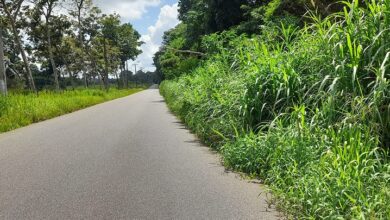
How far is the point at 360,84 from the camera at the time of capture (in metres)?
5.41

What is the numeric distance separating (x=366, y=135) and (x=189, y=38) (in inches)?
1020

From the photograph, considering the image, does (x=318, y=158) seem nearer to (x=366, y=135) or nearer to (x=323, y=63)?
(x=366, y=135)

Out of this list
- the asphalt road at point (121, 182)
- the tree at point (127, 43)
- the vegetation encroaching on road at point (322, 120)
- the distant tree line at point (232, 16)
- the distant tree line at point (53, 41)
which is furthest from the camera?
the tree at point (127, 43)

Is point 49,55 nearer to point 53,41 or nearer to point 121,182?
point 53,41

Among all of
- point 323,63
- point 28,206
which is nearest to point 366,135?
point 323,63

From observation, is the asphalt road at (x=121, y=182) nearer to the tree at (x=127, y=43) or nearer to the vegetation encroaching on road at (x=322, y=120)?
the vegetation encroaching on road at (x=322, y=120)

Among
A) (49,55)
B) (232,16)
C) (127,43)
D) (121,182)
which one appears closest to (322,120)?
(121,182)

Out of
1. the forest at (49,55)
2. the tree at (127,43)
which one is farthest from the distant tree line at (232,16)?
the tree at (127,43)

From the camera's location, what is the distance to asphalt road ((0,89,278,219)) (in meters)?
4.64

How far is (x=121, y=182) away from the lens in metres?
5.93

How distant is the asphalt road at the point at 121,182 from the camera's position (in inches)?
183

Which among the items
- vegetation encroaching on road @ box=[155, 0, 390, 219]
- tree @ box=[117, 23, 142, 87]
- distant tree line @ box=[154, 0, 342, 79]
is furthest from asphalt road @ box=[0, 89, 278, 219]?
tree @ box=[117, 23, 142, 87]

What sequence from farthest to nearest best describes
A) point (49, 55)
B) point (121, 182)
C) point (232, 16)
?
point (49, 55) < point (232, 16) < point (121, 182)

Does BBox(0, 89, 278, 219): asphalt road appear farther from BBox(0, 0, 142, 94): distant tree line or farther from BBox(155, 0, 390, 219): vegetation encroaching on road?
BBox(0, 0, 142, 94): distant tree line
